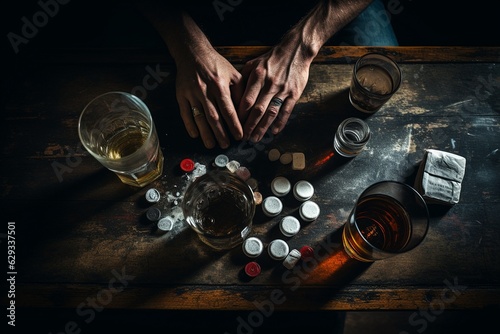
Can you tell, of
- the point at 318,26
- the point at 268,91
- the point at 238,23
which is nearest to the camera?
the point at 268,91

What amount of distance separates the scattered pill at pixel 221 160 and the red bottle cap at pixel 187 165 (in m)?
0.08

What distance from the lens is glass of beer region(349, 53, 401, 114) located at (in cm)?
114

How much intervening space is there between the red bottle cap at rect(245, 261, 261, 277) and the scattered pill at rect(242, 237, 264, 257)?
1.1 inches

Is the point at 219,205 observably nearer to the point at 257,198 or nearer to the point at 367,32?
the point at 257,198

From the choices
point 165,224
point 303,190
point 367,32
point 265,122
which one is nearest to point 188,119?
point 265,122

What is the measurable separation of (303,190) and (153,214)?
512 millimetres

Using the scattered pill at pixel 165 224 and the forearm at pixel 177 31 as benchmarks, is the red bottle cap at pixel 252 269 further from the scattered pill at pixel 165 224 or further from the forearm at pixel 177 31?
the forearm at pixel 177 31

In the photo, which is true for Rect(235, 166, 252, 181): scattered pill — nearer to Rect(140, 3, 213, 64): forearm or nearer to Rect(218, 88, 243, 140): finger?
Rect(218, 88, 243, 140): finger

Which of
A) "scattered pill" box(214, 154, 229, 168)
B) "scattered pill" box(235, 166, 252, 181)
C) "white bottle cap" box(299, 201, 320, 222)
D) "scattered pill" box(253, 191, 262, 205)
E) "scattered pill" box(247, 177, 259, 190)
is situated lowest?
"white bottle cap" box(299, 201, 320, 222)

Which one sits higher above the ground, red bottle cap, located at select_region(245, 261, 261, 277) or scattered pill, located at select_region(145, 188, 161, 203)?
scattered pill, located at select_region(145, 188, 161, 203)

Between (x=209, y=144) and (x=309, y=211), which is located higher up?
(x=209, y=144)

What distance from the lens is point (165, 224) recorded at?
1.07 metres

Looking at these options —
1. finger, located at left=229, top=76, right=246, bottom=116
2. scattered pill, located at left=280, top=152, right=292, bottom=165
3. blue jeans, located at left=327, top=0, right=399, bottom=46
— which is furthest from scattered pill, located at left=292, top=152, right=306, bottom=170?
blue jeans, located at left=327, top=0, right=399, bottom=46

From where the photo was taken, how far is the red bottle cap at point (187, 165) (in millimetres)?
1138
